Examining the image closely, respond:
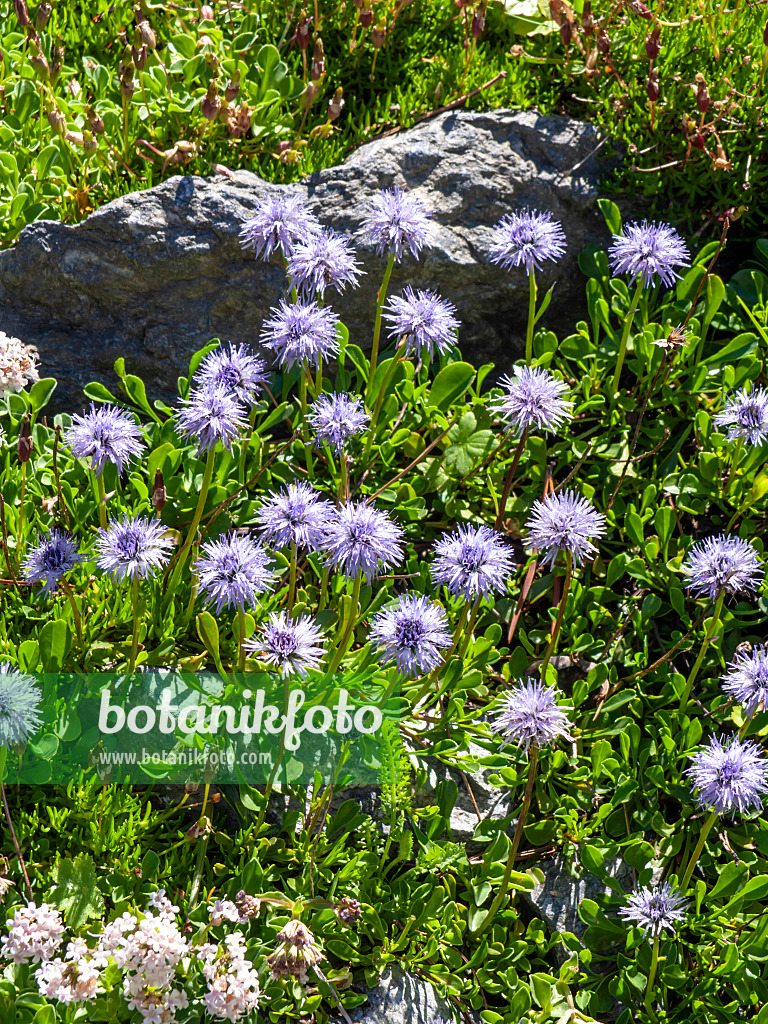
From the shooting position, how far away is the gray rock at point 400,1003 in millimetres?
2662

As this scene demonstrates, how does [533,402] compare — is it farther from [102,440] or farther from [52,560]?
[52,560]

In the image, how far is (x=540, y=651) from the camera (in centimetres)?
336

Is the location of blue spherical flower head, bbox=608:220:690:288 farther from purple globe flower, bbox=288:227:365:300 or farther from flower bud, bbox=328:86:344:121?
flower bud, bbox=328:86:344:121

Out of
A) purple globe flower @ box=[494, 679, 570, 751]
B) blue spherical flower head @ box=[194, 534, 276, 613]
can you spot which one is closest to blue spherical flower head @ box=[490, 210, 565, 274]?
blue spherical flower head @ box=[194, 534, 276, 613]

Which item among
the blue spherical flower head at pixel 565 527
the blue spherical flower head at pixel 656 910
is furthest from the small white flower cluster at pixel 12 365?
the blue spherical flower head at pixel 656 910

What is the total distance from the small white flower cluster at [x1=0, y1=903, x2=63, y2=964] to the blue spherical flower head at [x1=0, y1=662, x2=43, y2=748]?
42 cm

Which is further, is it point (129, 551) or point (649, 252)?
point (649, 252)

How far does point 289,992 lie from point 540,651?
1.38 meters

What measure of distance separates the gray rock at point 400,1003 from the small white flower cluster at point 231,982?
0.43 m

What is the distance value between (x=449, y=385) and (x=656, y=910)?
190 cm

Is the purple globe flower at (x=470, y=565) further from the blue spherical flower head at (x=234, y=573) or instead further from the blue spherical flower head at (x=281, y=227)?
the blue spherical flower head at (x=281, y=227)

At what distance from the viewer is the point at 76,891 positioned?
8.48 ft

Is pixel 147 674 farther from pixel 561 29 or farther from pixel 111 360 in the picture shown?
pixel 561 29

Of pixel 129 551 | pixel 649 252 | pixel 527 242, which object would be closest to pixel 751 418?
pixel 649 252
